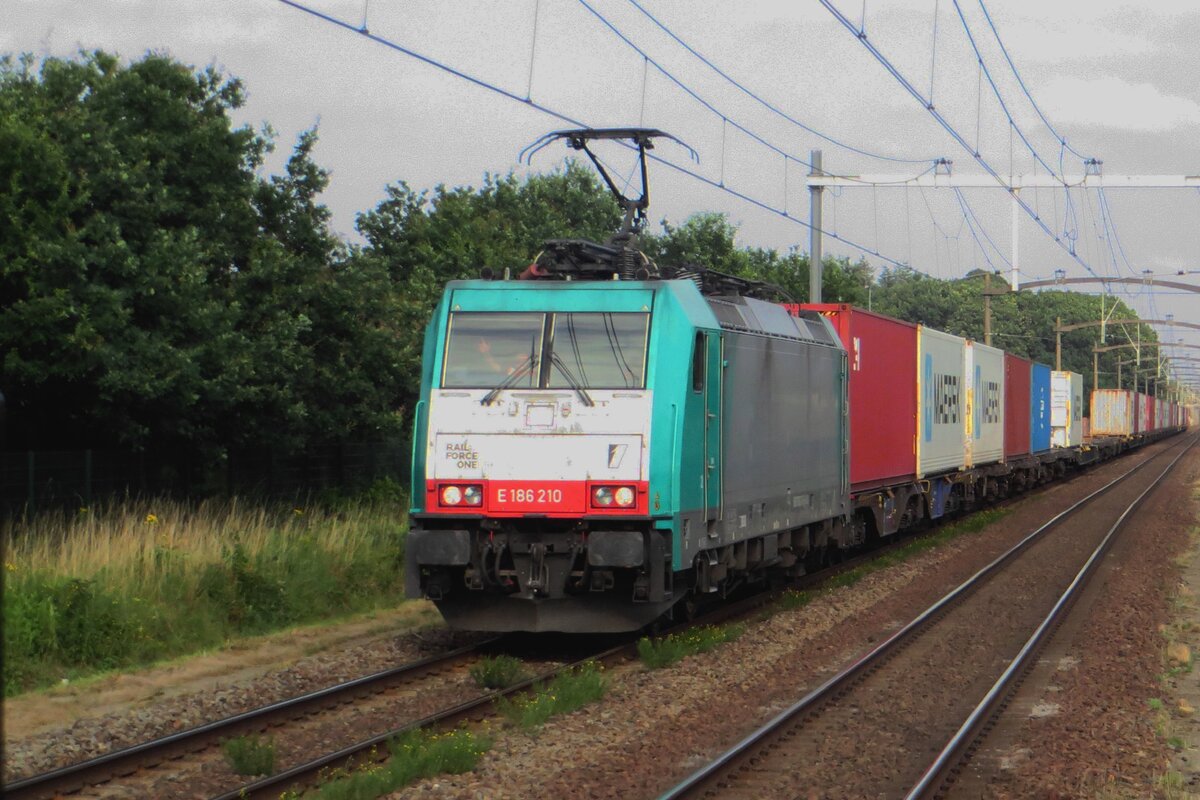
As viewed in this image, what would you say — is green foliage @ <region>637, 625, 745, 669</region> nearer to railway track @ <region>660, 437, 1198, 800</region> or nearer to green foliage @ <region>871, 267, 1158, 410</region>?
railway track @ <region>660, 437, 1198, 800</region>

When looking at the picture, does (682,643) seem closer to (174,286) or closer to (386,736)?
(386,736)

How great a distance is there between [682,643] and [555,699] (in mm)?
2657

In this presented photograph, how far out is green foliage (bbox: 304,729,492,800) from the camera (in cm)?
744

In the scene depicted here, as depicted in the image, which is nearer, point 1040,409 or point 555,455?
point 555,455

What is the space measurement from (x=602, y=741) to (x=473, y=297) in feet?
14.5

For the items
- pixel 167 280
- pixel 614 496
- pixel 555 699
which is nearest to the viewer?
pixel 555 699

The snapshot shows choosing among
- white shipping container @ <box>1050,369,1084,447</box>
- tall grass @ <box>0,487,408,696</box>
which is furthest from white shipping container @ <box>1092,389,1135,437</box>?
tall grass @ <box>0,487,408,696</box>

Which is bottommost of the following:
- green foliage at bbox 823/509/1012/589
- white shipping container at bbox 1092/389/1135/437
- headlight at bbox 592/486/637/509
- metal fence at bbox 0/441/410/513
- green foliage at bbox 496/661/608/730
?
green foliage at bbox 496/661/608/730

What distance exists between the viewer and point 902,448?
2100 centimetres

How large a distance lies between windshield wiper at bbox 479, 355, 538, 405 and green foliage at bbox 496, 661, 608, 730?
2.36 meters

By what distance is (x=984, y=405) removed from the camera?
28.0 meters

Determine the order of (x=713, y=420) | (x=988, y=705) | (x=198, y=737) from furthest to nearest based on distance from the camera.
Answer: (x=713, y=420), (x=988, y=705), (x=198, y=737)

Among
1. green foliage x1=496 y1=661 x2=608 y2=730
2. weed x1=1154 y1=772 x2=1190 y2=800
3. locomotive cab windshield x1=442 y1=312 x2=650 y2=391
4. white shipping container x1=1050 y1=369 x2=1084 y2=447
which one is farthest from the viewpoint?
white shipping container x1=1050 y1=369 x2=1084 y2=447

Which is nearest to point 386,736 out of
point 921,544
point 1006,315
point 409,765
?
point 409,765
